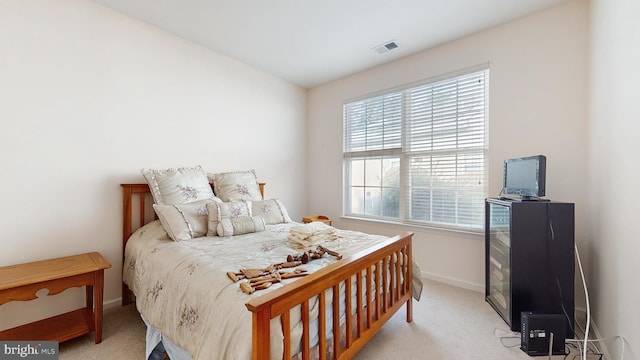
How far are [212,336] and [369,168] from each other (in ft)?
9.42

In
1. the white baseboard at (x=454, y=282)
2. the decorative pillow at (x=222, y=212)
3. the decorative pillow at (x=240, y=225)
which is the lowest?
the white baseboard at (x=454, y=282)

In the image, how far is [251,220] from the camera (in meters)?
2.40

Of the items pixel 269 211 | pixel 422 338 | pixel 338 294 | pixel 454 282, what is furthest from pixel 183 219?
pixel 454 282

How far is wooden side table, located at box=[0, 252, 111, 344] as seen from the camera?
1.59 metres

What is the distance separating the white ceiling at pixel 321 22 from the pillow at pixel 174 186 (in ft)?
4.69

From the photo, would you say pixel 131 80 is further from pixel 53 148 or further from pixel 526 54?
pixel 526 54

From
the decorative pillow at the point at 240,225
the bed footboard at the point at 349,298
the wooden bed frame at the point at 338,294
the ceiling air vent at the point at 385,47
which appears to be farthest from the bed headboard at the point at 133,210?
the ceiling air vent at the point at 385,47

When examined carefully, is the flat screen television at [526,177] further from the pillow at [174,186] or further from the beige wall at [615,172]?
the pillow at [174,186]

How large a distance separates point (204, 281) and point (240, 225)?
3.10 feet

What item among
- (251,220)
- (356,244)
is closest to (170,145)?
(251,220)

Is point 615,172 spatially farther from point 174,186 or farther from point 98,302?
point 98,302

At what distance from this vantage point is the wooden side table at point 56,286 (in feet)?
5.23

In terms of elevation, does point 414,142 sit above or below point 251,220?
above

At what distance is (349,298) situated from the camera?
1.47 m
